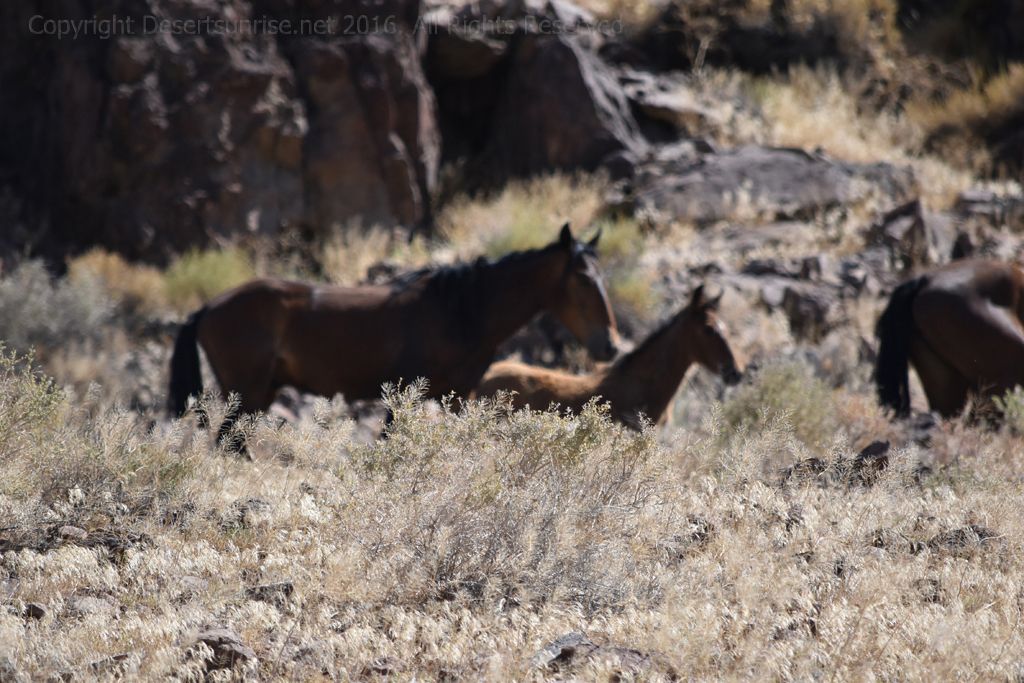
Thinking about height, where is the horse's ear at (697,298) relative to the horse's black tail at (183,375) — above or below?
above

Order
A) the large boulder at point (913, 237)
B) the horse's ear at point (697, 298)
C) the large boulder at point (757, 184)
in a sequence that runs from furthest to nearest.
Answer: the large boulder at point (757, 184)
the large boulder at point (913, 237)
the horse's ear at point (697, 298)

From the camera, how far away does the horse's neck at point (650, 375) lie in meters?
8.20

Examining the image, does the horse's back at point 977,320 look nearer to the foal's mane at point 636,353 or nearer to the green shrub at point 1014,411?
the green shrub at point 1014,411

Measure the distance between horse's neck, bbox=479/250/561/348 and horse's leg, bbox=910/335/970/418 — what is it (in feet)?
9.72

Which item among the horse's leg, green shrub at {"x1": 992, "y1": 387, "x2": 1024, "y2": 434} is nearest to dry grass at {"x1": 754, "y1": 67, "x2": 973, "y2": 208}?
the horse's leg

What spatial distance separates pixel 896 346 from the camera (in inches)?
346

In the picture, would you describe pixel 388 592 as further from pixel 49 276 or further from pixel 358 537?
pixel 49 276

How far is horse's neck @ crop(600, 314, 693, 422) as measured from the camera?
8195mm

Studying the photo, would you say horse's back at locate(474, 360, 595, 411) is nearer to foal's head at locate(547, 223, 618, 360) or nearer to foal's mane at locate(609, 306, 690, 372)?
foal's mane at locate(609, 306, 690, 372)

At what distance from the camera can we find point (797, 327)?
13156 mm

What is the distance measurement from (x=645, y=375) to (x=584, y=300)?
2.83 feet

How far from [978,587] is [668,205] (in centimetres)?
1215

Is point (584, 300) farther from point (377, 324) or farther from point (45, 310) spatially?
point (45, 310)

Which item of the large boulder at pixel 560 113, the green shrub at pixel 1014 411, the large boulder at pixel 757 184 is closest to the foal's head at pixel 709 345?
the green shrub at pixel 1014 411
